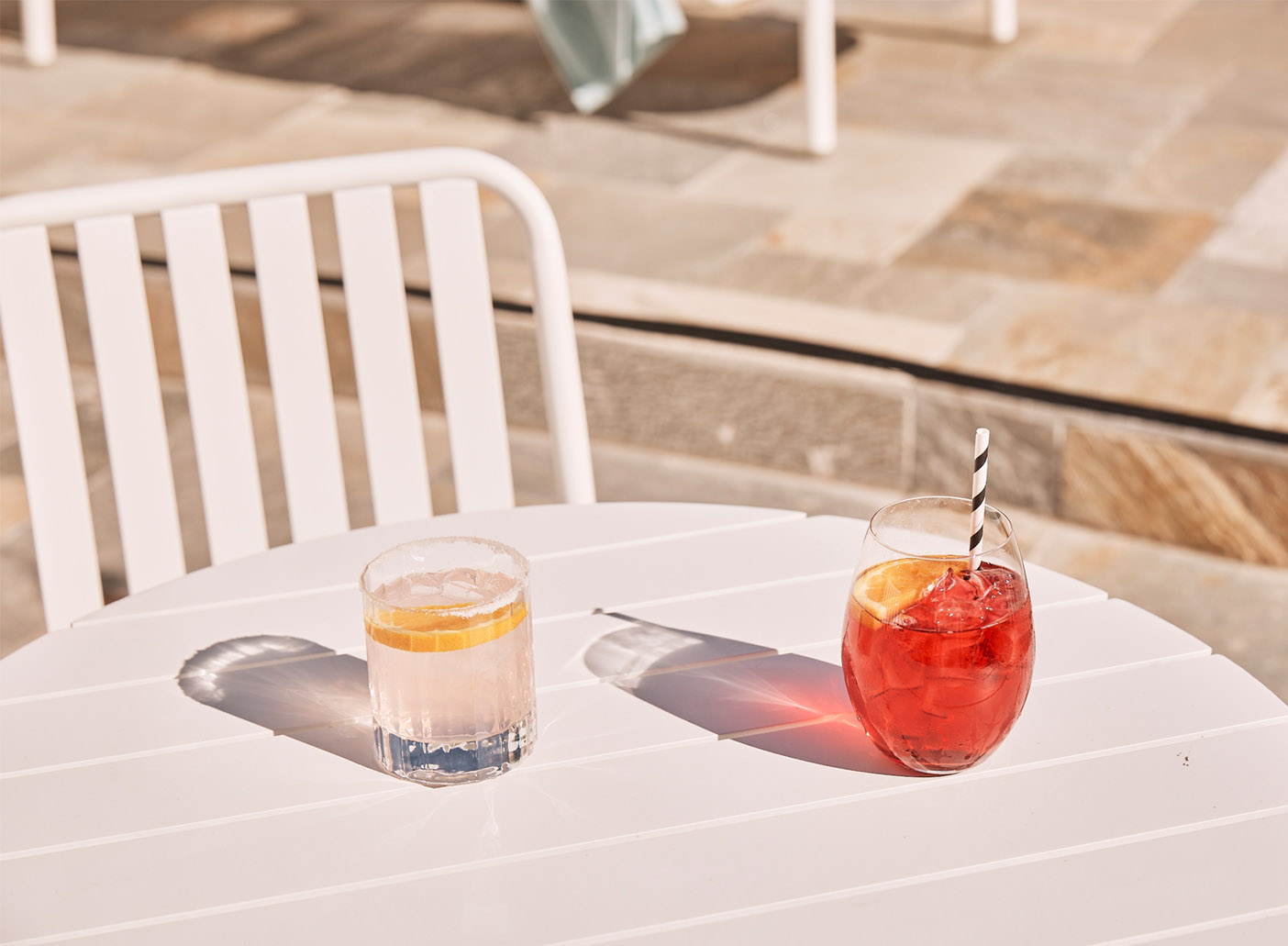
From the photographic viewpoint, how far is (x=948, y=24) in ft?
11.8

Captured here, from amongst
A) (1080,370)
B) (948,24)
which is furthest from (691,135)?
(1080,370)

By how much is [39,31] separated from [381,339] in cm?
254

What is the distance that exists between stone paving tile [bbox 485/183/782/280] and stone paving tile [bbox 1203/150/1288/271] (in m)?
0.71

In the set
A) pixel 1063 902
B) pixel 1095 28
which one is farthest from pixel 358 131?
pixel 1063 902

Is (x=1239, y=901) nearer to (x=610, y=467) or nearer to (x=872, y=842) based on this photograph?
(x=872, y=842)

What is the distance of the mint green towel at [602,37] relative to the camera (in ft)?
9.34

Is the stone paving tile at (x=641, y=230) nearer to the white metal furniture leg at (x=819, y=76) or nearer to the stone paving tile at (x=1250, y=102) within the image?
the white metal furniture leg at (x=819, y=76)

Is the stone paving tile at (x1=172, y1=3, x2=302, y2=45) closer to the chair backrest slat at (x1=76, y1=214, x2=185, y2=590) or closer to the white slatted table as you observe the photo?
the chair backrest slat at (x1=76, y1=214, x2=185, y2=590)

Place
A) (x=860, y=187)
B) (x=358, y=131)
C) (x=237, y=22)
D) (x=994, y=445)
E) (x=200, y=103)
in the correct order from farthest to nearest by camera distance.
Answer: (x=237, y=22), (x=200, y=103), (x=358, y=131), (x=860, y=187), (x=994, y=445)

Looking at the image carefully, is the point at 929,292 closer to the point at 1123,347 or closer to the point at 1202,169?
the point at 1123,347

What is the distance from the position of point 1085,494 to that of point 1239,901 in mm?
1419

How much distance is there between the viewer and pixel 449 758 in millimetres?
773

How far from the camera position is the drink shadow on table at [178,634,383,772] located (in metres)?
0.82

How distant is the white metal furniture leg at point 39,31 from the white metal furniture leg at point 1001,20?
205 centimetres
